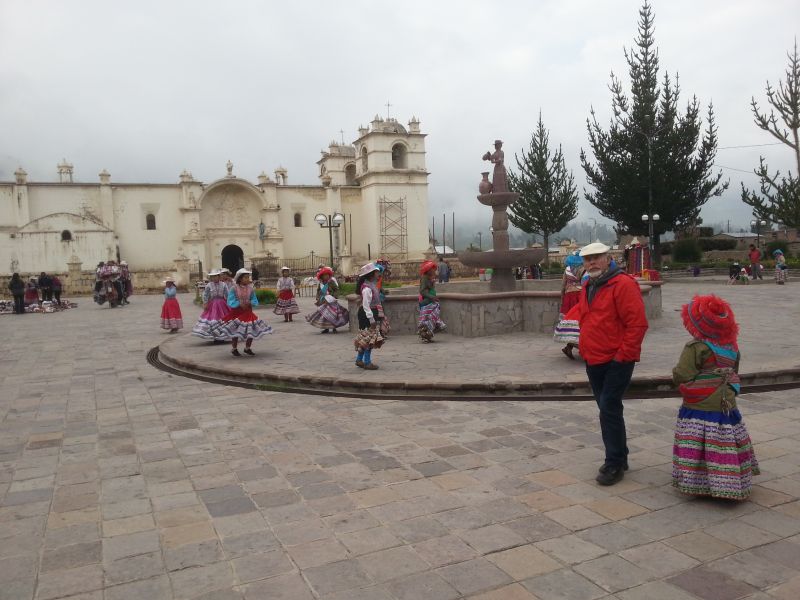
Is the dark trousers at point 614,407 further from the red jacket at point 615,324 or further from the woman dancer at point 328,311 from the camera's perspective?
the woman dancer at point 328,311

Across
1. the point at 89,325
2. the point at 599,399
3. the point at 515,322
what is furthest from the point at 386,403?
the point at 89,325

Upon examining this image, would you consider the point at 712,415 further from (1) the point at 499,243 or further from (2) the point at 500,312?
(1) the point at 499,243

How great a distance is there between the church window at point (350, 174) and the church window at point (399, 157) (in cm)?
444

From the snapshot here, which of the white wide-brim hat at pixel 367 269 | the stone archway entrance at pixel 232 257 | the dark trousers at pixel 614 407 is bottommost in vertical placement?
the dark trousers at pixel 614 407

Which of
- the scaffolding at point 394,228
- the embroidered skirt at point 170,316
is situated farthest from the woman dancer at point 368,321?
the scaffolding at point 394,228

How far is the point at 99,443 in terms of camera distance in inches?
215

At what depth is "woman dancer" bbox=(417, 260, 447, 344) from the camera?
10162 millimetres

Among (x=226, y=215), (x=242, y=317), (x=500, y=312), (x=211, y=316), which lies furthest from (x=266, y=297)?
(x=226, y=215)

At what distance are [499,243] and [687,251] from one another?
2633 centimetres

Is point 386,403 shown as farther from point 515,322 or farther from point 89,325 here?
point 89,325

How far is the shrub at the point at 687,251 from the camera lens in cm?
3466

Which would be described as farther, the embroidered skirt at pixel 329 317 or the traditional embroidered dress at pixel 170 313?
the traditional embroidered dress at pixel 170 313

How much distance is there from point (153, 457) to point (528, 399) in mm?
3659

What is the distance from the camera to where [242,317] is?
955 centimetres
